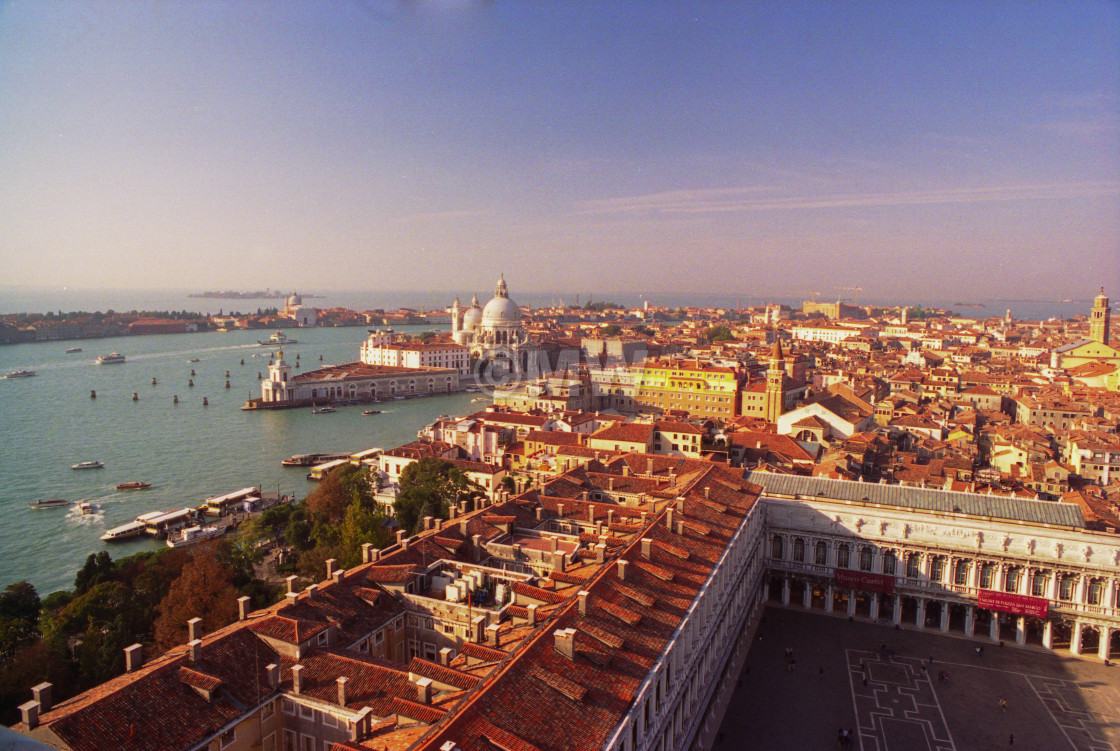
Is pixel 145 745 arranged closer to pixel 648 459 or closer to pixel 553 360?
pixel 648 459

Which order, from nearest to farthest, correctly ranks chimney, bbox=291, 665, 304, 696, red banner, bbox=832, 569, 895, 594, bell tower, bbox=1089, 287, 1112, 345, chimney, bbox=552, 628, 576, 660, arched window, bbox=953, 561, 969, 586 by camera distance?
chimney, bbox=552, 628, 576, 660 → chimney, bbox=291, 665, 304, 696 → arched window, bbox=953, 561, 969, 586 → red banner, bbox=832, 569, 895, 594 → bell tower, bbox=1089, 287, 1112, 345

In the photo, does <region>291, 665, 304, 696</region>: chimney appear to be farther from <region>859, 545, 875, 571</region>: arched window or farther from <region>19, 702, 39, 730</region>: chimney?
<region>859, 545, 875, 571</region>: arched window

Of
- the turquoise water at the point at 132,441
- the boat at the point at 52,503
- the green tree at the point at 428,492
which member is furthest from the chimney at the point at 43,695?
the boat at the point at 52,503

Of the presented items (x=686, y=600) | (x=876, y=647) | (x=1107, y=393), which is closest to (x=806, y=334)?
(x=1107, y=393)

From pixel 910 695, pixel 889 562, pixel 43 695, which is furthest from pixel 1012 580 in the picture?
pixel 43 695

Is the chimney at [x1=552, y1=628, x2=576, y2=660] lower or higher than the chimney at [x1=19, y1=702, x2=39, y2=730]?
higher

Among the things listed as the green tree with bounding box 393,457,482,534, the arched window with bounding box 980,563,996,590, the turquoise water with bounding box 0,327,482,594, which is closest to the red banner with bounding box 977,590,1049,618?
the arched window with bounding box 980,563,996,590

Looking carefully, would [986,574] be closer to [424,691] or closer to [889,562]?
[889,562]
